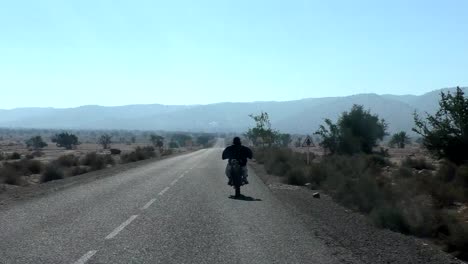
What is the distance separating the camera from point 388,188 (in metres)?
19.6

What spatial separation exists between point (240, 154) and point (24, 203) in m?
7.14

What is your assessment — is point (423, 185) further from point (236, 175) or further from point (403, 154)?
point (403, 154)

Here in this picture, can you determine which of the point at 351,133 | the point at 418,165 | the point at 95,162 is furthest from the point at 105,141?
the point at 418,165

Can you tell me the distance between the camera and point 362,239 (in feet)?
37.4

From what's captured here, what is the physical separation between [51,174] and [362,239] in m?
26.1

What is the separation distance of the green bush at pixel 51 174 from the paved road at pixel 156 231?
15.2 metres

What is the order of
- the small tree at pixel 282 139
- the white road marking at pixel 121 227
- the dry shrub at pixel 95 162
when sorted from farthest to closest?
the small tree at pixel 282 139 < the dry shrub at pixel 95 162 < the white road marking at pixel 121 227

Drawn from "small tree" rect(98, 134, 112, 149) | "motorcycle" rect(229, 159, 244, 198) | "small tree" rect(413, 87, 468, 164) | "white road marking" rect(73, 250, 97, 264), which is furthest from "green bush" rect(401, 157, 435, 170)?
"small tree" rect(98, 134, 112, 149)

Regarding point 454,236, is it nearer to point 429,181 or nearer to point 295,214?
point 295,214

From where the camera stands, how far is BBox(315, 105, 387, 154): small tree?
54.7 metres

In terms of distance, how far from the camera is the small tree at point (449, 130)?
83.8 ft

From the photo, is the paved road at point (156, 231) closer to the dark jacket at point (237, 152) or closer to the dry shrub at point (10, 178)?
the dark jacket at point (237, 152)

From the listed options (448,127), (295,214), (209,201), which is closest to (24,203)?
(209,201)

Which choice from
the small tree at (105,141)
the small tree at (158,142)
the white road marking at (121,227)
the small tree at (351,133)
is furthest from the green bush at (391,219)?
the small tree at (105,141)
